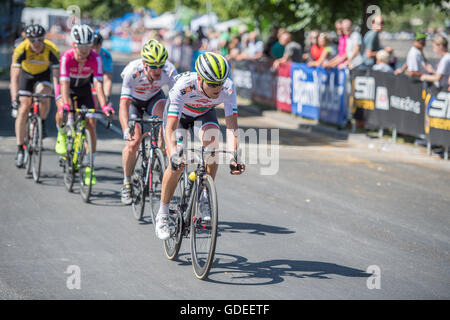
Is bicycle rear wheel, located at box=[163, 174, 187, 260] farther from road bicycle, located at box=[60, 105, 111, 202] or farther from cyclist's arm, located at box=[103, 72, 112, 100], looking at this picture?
cyclist's arm, located at box=[103, 72, 112, 100]

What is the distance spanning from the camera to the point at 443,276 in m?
6.18

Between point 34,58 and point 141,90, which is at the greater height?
point 34,58

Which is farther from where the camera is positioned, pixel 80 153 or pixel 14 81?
pixel 14 81

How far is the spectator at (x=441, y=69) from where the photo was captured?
1279 cm

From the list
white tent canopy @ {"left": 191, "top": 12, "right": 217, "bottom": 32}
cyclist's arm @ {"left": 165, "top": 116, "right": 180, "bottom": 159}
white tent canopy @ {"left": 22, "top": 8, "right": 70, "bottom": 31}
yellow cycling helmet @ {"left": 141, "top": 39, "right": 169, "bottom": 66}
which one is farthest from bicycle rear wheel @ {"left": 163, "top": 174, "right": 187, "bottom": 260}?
white tent canopy @ {"left": 22, "top": 8, "right": 70, "bottom": 31}

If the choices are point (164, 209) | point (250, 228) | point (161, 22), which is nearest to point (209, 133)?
point (164, 209)

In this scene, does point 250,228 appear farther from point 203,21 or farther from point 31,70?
point 203,21

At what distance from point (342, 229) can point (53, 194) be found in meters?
3.87

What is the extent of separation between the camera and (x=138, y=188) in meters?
7.87

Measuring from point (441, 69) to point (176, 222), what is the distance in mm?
8249

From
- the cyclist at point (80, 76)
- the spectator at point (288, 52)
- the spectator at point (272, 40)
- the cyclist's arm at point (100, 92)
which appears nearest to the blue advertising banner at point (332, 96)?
the spectator at point (288, 52)

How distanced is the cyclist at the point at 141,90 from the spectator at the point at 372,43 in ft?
27.3

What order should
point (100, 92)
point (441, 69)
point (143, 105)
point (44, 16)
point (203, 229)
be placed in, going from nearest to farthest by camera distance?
point (203, 229) → point (143, 105) → point (100, 92) → point (441, 69) → point (44, 16)

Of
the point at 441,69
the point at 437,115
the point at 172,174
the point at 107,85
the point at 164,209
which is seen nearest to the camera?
the point at 172,174
